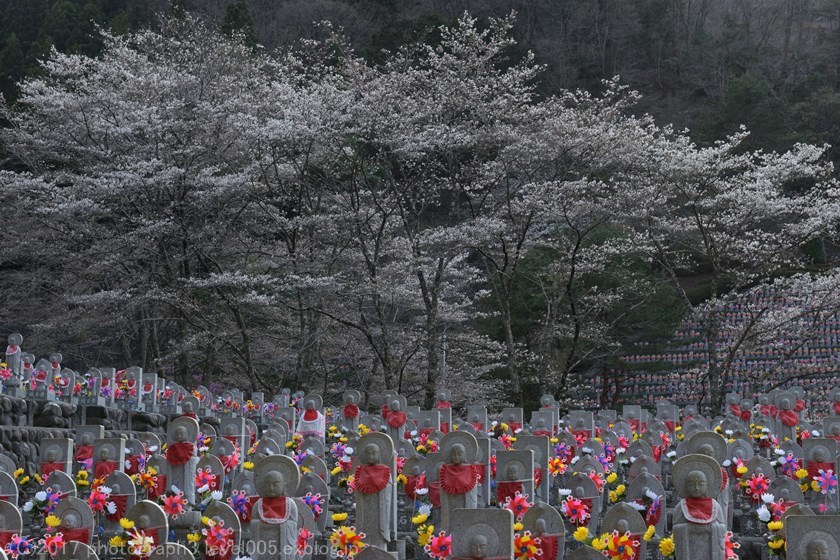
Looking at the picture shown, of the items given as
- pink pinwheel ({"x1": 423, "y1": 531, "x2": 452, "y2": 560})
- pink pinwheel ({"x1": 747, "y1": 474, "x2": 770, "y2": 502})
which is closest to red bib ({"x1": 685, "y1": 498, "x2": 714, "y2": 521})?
pink pinwheel ({"x1": 423, "y1": 531, "x2": 452, "y2": 560})

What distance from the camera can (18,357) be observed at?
15.8 metres

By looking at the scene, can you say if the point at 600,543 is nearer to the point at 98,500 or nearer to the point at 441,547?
the point at 441,547

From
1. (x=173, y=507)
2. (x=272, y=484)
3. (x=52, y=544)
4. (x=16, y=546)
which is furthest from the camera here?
(x=173, y=507)

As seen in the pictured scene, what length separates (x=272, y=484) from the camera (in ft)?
25.8

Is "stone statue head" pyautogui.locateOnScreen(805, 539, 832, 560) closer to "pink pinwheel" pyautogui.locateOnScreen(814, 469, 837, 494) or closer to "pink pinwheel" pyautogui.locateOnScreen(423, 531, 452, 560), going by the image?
"pink pinwheel" pyautogui.locateOnScreen(423, 531, 452, 560)

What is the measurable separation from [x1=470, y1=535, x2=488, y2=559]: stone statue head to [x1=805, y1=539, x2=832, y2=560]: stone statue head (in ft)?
6.48

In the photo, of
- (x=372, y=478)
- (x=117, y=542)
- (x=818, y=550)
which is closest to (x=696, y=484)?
(x=818, y=550)

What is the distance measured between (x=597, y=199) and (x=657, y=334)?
6813 mm

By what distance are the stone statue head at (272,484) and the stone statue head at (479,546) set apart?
186cm

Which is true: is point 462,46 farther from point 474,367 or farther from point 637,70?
point 637,70

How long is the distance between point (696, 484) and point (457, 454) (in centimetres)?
238

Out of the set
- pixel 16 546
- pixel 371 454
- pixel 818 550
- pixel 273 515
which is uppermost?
pixel 371 454

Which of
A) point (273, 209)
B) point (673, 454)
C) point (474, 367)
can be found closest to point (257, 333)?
point (273, 209)

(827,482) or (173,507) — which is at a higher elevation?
(827,482)
